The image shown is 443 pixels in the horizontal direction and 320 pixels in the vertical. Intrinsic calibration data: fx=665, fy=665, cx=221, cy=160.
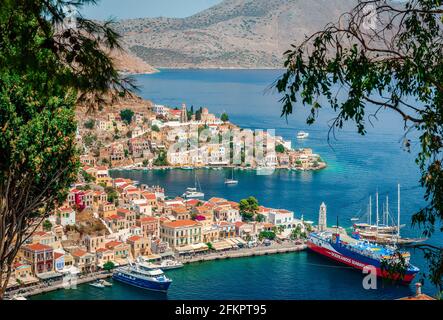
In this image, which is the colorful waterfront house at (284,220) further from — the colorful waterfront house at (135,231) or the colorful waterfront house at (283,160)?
the colorful waterfront house at (283,160)

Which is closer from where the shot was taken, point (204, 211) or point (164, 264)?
point (164, 264)

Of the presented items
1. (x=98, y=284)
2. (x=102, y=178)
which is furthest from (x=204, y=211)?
(x=102, y=178)

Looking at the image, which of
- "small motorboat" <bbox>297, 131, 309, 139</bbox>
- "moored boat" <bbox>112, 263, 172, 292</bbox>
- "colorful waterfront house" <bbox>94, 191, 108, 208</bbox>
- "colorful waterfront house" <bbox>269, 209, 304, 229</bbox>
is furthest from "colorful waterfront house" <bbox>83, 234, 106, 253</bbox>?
"small motorboat" <bbox>297, 131, 309, 139</bbox>

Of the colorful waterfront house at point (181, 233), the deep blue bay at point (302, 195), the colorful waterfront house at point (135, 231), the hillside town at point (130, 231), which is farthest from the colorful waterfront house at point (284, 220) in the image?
the colorful waterfront house at point (135, 231)

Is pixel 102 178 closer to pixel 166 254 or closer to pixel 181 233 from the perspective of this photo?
pixel 181 233

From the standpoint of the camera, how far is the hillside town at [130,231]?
982cm

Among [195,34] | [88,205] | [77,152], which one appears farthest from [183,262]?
[195,34]

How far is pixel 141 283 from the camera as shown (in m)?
9.48

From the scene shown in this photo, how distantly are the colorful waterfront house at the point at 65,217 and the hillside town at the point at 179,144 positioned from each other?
693cm

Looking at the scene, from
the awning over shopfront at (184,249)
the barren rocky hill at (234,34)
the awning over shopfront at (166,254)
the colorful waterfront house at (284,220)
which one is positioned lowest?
the awning over shopfront at (166,254)

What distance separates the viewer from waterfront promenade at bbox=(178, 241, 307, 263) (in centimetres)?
1095

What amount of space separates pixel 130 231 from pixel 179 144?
377 inches

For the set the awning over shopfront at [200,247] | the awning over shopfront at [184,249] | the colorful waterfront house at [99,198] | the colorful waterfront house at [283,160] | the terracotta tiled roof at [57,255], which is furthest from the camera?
the colorful waterfront house at [283,160]
